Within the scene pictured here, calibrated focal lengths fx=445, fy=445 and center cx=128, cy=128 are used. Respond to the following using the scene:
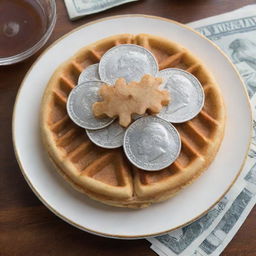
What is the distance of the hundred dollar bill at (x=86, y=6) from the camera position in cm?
136

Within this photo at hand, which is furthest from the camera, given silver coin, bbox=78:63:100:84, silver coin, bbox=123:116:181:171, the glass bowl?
the glass bowl

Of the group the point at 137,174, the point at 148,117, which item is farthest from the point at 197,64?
the point at 137,174

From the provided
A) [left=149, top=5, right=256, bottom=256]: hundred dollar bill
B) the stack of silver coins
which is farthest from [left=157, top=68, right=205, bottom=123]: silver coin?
[left=149, top=5, right=256, bottom=256]: hundred dollar bill

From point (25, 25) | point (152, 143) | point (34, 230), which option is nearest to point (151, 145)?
point (152, 143)

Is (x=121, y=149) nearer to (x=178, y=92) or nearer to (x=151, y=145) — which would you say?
(x=151, y=145)

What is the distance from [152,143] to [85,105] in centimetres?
20

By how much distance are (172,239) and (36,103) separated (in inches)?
20.1

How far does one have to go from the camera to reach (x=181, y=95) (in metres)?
1.12

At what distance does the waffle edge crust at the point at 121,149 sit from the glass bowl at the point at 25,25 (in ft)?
0.48

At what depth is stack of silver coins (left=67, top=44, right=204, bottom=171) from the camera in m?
1.06

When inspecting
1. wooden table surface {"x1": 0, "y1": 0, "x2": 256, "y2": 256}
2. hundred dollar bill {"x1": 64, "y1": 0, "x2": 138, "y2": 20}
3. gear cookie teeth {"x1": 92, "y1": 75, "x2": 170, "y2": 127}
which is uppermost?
hundred dollar bill {"x1": 64, "y1": 0, "x2": 138, "y2": 20}

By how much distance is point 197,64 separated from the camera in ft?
3.87

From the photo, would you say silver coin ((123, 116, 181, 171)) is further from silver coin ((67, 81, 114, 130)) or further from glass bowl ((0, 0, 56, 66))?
glass bowl ((0, 0, 56, 66))

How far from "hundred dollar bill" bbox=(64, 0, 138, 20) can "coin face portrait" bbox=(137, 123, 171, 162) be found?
50 centimetres
